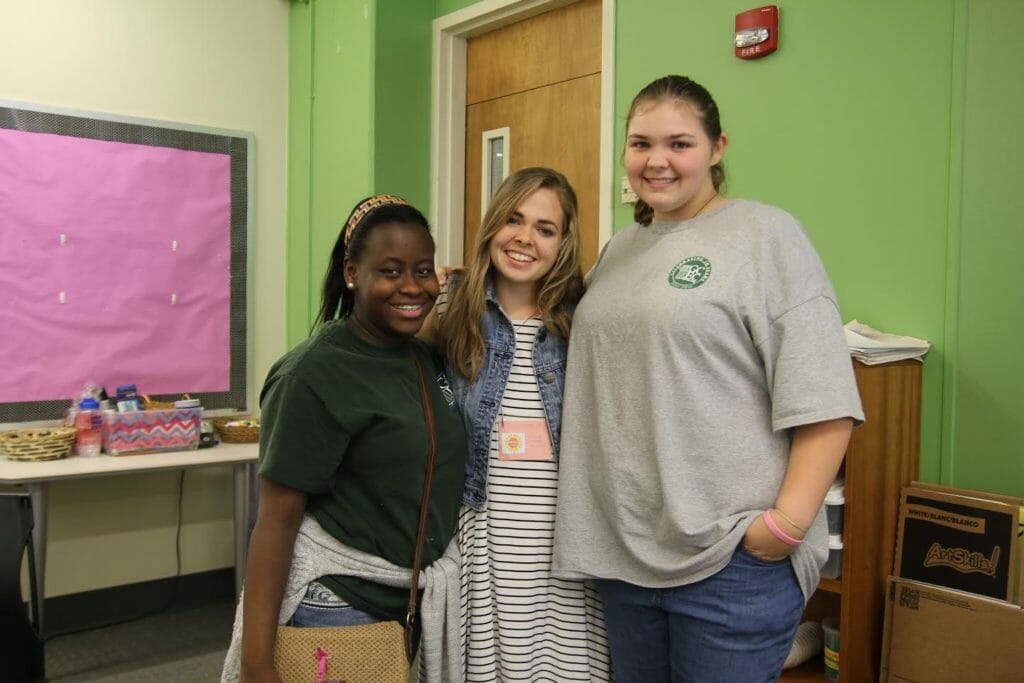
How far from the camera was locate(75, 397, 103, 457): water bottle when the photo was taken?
294 cm

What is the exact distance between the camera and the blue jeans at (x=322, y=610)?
1.27m

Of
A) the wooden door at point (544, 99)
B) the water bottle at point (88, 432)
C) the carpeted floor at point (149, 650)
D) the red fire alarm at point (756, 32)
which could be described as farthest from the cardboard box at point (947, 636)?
the water bottle at point (88, 432)

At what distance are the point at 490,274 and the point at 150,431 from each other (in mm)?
1976

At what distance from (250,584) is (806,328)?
35.2 inches

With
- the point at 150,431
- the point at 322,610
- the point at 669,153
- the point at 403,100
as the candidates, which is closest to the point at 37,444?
the point at 150,431

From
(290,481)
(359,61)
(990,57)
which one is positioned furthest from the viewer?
(359,61)

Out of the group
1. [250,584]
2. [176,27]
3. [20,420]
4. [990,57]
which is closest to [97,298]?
[20,420]

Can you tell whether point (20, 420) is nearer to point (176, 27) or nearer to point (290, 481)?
point (176, 27)

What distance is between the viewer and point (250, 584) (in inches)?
48.2

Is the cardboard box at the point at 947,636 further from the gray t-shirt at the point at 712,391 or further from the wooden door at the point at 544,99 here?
the wooden door at the point at 544,99

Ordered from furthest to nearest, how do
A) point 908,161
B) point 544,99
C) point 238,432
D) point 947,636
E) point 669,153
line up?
point 238,432 → point 544,99 → point 908,161 → point 947,636 → point 669,153

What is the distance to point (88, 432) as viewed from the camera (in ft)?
9.65

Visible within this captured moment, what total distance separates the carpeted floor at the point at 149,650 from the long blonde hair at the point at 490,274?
1.93 metres

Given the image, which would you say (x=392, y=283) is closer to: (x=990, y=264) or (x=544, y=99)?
(x=990, y=264)
